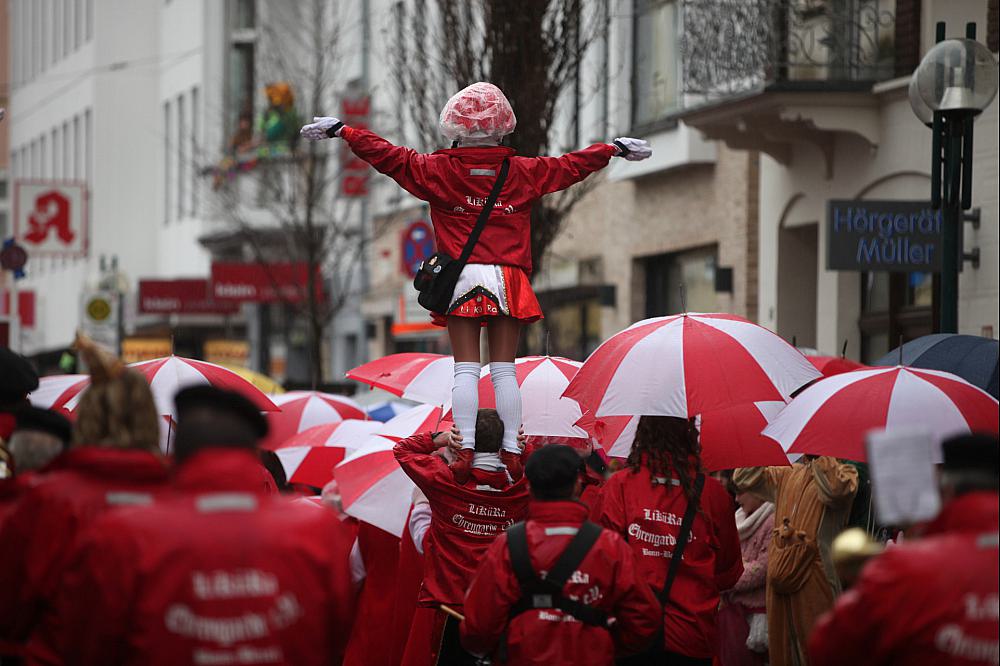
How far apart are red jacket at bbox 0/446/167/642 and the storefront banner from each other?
797 centimetres

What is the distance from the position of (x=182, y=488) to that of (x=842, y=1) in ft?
43.6

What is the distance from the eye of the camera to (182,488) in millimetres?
4980

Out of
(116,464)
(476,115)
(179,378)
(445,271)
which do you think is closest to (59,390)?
(179,378)

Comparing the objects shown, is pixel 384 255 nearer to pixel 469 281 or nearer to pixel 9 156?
pixel 469 281

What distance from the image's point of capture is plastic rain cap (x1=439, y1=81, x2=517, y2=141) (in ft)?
28.0

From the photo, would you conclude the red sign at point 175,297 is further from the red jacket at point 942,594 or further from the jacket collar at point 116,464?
the red jacket at point 942,594

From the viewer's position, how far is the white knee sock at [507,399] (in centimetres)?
851

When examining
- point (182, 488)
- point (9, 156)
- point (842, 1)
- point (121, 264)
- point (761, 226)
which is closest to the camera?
point (182, 488)

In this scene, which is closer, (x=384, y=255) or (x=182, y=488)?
(x=182, y=488)

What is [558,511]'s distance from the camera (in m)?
6.59

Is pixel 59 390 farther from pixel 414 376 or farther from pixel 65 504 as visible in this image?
pixel 65 504

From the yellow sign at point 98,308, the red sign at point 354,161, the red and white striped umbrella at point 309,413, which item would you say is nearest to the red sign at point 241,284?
the red sign at point 354,161

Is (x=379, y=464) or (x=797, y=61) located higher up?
(x=797, y=61)

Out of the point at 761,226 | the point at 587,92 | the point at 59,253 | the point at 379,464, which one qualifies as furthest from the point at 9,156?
the point at 379,464
